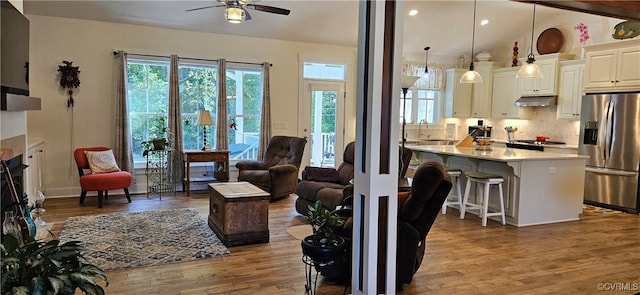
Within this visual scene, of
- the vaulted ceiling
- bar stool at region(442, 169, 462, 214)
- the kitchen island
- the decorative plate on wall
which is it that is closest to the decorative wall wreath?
the vaulted ceiling

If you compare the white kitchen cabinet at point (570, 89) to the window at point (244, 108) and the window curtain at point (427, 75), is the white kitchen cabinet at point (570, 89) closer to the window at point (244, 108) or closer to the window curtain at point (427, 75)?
the window curtain at point (427, 75)

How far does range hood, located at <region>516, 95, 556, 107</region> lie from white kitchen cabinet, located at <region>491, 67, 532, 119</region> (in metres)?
0.25

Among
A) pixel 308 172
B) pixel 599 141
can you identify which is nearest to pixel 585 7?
pixel 308 172

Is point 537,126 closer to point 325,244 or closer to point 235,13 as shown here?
point 235,13

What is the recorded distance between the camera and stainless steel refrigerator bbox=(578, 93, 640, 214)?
232 inches

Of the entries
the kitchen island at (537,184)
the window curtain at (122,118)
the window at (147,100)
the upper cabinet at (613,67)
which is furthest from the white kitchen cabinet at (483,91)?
the window curtain at (122,118)

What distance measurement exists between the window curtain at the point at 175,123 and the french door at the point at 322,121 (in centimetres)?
212

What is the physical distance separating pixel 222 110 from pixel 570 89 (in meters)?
5.77

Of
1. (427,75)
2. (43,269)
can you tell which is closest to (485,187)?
(427,75)

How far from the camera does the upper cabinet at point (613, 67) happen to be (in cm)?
600

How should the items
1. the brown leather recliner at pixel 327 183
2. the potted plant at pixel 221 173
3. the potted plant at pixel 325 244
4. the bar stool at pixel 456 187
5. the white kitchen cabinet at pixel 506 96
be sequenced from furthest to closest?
the white kitchen cabinet at pixel 506 96 < the potted plant at pixel 221 173 < the bar stool at pixel 456 187 < the brown leather recliner at pixel 327 183 < the potted plant at pixel 325 244

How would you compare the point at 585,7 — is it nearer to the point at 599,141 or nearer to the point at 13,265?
the point at 13,265

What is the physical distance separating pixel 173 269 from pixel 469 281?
2339mm

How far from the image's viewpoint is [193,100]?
6.92 m
